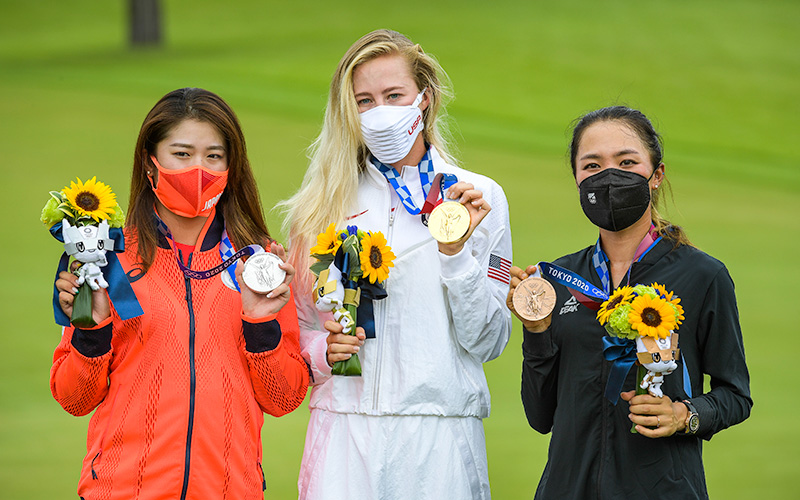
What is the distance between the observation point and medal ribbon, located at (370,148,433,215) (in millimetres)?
3734

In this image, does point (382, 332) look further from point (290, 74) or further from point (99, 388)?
point (290, 74)

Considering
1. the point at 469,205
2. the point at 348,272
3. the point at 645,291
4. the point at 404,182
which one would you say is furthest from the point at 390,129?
the point at 645,291

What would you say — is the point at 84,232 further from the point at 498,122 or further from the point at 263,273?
the point at 498,122

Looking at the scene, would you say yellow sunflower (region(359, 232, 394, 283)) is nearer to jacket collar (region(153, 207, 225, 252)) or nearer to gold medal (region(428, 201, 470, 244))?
gold medal (region(428, 201, 470, 244))

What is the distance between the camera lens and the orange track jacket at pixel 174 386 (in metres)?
3.27

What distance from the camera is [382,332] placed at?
366 cm

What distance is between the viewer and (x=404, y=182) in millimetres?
3836

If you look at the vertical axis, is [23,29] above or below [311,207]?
above

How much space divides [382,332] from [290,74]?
707 inches

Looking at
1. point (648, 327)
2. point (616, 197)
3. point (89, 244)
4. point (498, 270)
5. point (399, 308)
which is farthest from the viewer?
point (498, 270)

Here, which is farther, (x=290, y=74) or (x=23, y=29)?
(x=23, y=29)

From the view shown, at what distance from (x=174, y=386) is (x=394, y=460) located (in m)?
0.80

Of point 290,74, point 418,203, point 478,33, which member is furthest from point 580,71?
point 418,203

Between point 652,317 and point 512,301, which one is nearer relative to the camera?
point 652,317
